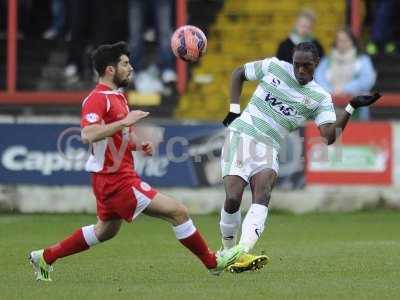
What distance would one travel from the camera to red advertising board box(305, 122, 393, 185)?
17250 mm

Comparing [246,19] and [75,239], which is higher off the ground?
[246,19]

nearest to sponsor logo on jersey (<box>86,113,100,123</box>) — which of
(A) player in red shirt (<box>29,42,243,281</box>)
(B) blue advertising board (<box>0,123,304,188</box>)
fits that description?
(A) player in red shirt (<box>29,42,243,281</box>)

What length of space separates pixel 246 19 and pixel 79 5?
109 inches

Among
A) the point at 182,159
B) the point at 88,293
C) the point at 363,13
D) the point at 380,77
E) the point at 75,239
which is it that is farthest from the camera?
the point at 363,13

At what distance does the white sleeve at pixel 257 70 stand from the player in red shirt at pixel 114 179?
1776mm

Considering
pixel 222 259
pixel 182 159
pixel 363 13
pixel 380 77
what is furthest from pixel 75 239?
pixel 363 13

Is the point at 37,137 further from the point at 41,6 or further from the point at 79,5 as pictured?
the point at 41,6

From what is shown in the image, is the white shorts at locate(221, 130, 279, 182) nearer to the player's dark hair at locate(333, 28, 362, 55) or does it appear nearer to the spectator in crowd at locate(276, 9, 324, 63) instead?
the spectator in crowd at locate(276, 9, 324, 63)

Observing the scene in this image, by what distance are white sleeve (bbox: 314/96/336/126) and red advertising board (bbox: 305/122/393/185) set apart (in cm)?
568

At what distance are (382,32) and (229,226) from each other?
9796 mm

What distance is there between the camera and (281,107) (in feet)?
38.0

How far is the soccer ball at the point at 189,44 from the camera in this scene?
1178 cm

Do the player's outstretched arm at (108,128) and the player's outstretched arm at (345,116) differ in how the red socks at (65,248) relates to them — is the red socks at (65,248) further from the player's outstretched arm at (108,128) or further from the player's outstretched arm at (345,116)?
the player's outstretched arm at (345,116)

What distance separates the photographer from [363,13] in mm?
21578
